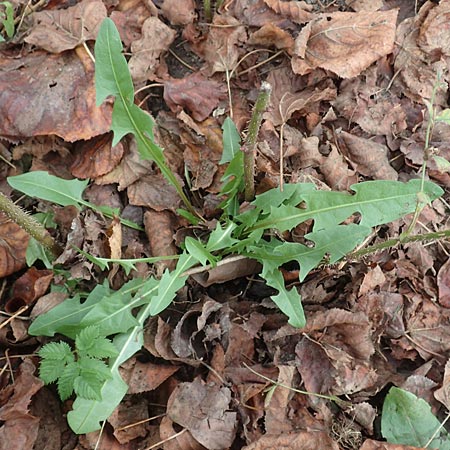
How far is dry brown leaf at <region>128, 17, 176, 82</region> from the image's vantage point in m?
2.20

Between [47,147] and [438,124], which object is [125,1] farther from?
[438,124]

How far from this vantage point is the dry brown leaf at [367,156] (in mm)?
2121

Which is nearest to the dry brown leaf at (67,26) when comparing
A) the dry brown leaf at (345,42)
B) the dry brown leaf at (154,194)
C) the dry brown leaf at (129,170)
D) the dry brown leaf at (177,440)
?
the dry brown leaf at (129,170)

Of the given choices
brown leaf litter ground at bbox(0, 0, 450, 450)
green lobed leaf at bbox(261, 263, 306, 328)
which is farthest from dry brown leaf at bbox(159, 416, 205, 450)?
green lobed leaf at bbox(261, 263, 306, 328)

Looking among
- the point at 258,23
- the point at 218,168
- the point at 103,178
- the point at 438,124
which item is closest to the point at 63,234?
the point at 103,178

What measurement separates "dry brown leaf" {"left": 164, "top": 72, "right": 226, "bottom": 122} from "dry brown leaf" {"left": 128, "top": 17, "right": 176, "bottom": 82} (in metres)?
0.11

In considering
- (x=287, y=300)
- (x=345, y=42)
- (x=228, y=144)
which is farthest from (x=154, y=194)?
(x=345, y=42)

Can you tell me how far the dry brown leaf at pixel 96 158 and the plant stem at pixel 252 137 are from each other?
1.81 feet

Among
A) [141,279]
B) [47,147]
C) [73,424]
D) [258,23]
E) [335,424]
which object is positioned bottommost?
[335,424]

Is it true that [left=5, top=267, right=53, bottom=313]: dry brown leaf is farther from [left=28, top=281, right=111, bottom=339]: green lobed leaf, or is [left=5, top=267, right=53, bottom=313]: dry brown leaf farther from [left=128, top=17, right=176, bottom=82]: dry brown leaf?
→ [left=128, top=17, right=176, bottom=82]: dry brown leaf

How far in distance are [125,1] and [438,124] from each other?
4.78 feet

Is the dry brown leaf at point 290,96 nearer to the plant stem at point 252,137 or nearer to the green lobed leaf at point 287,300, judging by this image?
the plant stem at point 252,137

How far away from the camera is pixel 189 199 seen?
214 cm

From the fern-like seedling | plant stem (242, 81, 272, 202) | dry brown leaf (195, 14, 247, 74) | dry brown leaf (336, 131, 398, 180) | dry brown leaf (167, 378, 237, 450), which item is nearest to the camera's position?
plant stem (242, 81, 272, 202)
